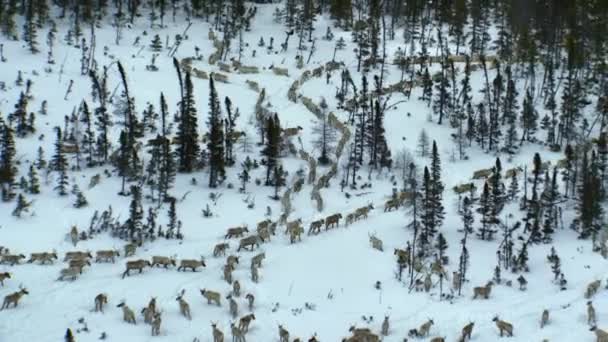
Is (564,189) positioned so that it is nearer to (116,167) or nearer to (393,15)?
(116,167)

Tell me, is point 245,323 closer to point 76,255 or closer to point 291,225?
point 76,255

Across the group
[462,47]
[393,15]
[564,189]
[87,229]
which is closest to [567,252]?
[564,189]

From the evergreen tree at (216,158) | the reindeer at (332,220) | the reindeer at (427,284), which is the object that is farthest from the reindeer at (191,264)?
the evergreen tree at (216,158)

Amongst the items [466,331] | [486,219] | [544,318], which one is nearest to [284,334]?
[466,331]

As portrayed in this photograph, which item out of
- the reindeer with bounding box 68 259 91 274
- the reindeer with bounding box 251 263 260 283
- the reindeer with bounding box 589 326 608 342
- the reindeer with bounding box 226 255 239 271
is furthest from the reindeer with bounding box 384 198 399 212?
the reindeer with bounding box 68 259 91 274

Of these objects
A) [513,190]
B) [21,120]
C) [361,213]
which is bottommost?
[361,213]

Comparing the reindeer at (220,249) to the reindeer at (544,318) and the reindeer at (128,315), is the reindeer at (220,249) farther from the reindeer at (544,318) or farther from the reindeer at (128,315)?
the reindeer at (544,318)
